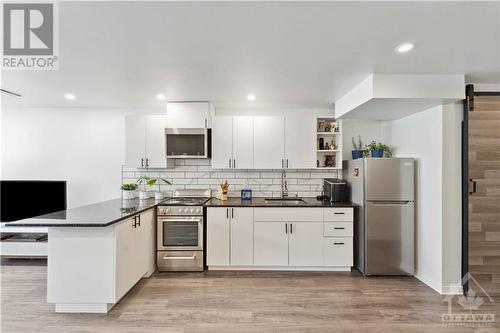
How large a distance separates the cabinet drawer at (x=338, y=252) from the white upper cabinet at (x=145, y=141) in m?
2.61

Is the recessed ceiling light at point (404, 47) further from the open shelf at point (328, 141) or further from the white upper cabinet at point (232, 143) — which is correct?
the white upper cabinet at point (232, 143)

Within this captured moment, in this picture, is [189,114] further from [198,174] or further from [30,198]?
[30,198]

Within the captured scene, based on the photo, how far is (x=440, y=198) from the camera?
9.61 ft

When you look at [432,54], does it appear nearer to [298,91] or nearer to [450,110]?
[450,110]

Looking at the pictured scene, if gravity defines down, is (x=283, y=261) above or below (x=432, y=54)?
Result: below

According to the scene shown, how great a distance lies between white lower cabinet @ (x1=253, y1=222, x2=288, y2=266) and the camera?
350 centimetres

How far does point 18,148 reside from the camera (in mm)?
4184

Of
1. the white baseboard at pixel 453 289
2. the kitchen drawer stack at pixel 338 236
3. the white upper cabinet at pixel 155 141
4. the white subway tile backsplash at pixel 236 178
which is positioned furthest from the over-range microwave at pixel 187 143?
the white baseboard at pixel 453 289

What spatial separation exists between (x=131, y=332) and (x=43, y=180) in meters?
3.11

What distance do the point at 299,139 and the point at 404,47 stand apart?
77.9 inches

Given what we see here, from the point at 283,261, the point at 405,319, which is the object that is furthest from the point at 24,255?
the point at 405,319

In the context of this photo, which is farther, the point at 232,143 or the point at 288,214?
the point at 232,143

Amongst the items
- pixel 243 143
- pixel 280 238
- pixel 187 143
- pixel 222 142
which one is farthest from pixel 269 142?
pixel 280 238

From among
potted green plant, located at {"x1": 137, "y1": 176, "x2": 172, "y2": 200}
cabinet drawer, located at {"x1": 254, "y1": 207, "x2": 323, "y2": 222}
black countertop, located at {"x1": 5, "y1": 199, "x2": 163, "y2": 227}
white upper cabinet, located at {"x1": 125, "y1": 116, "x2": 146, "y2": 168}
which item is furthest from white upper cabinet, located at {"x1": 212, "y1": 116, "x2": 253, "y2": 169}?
black countertop, located at {"x1": 5, "y1": 199, "x2": 163, "y2": 227}
